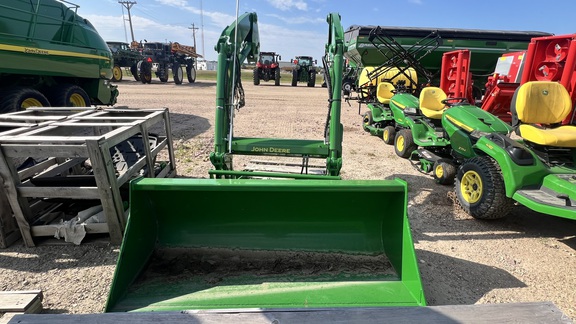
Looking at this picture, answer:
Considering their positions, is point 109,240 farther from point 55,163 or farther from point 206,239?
point 55,163

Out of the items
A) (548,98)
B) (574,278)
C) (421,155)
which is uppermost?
(548,98)

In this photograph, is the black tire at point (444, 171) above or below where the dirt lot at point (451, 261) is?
above

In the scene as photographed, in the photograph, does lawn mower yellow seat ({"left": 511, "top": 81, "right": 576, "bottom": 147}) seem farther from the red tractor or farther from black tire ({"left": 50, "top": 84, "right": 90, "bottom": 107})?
the red tractor

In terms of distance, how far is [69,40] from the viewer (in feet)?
24.1

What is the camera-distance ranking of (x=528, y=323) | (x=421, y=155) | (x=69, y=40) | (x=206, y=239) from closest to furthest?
1. (x=528, y=323)
2. (x=206, y=239)
3. (x=421, y=155)
4. (x=69, y=40)

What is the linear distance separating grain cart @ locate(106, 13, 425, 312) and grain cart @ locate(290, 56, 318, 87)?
20.9 metres

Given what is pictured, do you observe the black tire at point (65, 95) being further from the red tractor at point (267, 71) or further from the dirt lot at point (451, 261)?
the red tractor at point (267, 71)

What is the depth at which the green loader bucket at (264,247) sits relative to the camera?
2.12 meters

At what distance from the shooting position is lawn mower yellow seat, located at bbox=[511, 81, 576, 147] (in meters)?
3.90

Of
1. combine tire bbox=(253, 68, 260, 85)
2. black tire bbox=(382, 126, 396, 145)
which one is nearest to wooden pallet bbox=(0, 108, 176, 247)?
black tire bbox=(382, 126, 396, 145)

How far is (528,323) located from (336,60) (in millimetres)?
2811

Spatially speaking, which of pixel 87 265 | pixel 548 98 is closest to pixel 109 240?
pixel 87 265

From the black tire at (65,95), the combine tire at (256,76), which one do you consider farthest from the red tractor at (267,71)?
the black tire at (65,95)

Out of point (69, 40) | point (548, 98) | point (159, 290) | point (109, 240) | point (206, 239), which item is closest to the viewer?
point (159, 290)
